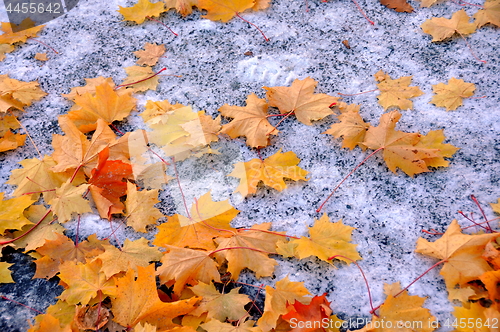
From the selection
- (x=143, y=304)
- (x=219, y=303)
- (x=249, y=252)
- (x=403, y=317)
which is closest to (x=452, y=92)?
(x=403, y=317)

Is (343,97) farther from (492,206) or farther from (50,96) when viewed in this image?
(50,96)

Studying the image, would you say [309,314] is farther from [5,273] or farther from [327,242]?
[5,273]

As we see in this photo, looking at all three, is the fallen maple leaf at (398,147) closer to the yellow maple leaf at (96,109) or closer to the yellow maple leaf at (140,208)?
the yellow maple leaf at (140,208)

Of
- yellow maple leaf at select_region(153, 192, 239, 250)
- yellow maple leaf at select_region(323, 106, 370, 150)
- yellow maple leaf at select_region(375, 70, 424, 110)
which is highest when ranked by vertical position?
yellow maple leaf at select_region(375, 70, 424, 110)

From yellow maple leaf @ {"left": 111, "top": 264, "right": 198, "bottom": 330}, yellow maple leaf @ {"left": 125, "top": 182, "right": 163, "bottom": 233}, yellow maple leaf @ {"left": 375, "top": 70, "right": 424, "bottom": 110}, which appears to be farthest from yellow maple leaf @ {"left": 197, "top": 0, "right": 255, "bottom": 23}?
yellow maple leaf @ {"left": 111, "top": 264, "right": 198, "bottom": 330}

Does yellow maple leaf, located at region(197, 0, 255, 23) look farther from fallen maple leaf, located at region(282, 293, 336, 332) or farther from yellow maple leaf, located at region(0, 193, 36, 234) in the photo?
fallen maple leaf, located at region(282, 293, 336, 332)

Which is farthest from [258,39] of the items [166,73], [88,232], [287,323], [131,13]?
[287,323]
